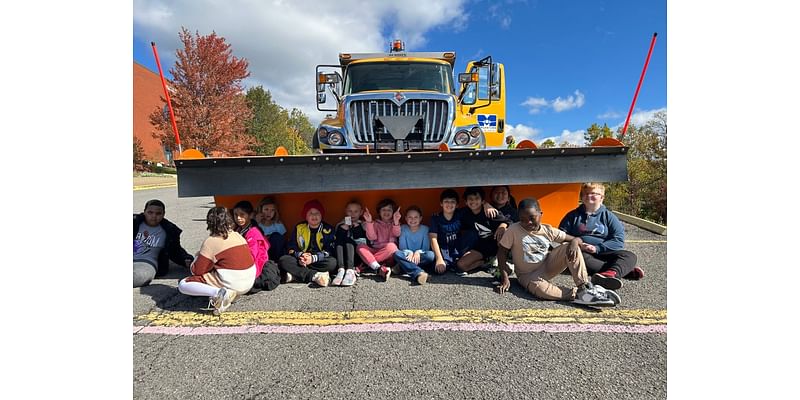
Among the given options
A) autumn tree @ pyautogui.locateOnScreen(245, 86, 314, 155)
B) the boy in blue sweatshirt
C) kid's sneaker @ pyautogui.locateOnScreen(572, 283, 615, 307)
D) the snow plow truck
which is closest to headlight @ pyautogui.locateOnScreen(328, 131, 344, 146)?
the snow plow truck

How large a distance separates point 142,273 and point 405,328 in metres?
2.74

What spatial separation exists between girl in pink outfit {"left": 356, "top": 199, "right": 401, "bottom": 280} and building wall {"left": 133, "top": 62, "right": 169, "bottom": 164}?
28.9 metres

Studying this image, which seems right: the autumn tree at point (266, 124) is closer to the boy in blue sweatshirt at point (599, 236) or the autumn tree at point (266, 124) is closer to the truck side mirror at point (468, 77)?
the truck side mirror at point (468, 77)

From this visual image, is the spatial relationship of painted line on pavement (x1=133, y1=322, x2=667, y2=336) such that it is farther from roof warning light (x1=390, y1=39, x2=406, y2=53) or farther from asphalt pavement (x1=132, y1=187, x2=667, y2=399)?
roof warning light (x1=390, y1=39, x2=406, y2=53)

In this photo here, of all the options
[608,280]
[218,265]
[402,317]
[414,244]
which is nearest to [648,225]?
[608,280]

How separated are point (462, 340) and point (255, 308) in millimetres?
1713

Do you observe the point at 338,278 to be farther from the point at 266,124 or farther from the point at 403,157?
the point at 266,124

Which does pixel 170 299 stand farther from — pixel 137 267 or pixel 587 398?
pixel 587 398

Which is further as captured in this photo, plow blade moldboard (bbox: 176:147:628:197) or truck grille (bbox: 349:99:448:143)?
truck grille (bbox: 349:99:448:143)

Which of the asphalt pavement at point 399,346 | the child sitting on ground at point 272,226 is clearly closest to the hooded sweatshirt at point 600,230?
the asphalt pavement at point 399,346

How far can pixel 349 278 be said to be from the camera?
3580mm

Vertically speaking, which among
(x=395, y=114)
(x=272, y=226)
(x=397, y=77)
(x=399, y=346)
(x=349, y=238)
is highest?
(x=397, y=77)

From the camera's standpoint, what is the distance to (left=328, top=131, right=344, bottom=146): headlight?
4.52 m

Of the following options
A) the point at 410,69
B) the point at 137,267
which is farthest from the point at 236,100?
the point at 137,267
